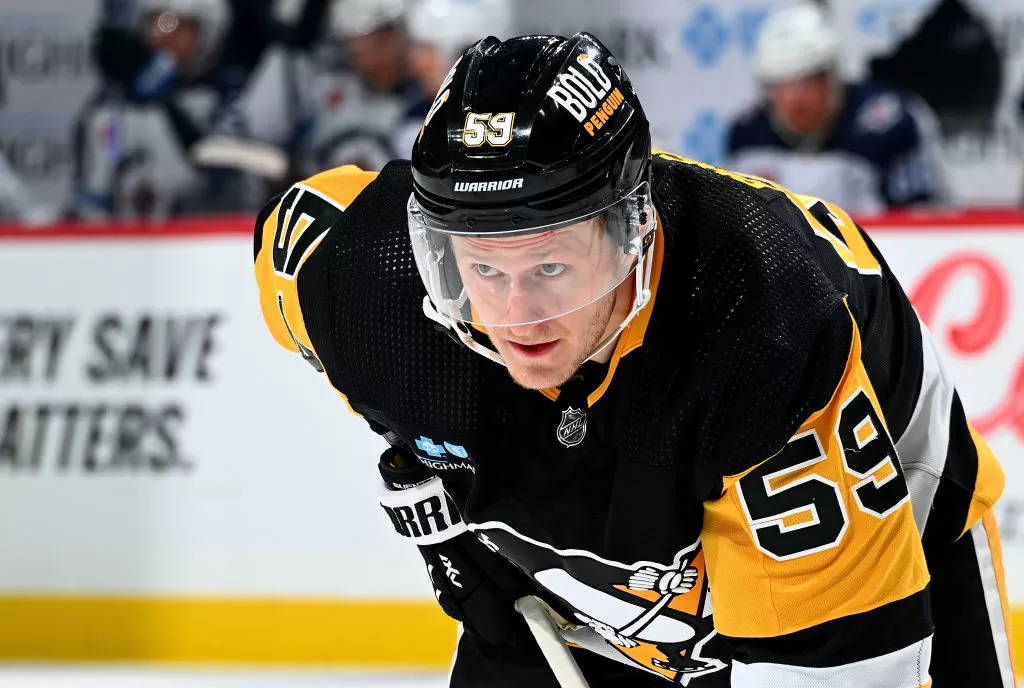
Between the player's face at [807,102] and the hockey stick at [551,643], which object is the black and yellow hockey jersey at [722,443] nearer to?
the hockey stick at [551,643]

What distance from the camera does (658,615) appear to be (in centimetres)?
182

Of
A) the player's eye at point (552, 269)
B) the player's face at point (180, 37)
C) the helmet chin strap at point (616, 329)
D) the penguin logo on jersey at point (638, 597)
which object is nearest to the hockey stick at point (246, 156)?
the player's face at point (180, 37)

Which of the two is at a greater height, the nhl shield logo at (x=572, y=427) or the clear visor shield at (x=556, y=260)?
the clear visor shield at (x=556, y=260)

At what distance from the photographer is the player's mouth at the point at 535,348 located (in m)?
1.57

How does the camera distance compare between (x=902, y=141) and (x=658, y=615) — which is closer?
(x=658, y=615)

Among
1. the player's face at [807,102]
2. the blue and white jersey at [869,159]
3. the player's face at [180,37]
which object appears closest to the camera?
the blue and white jersey at [869,159]

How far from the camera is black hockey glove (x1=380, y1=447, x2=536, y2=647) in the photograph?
6.63 feet

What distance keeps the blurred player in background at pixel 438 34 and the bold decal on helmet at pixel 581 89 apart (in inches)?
110

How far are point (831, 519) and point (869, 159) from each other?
3.04 metres

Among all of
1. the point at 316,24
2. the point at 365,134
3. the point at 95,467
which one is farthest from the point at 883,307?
the point at 316,24

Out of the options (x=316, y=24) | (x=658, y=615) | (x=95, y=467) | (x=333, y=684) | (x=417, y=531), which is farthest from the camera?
(x=316, y=24)

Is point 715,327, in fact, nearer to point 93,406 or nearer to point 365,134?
point 93,406

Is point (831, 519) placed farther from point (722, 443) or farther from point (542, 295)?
point (542, 295)

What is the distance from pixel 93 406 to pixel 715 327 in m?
2.76
